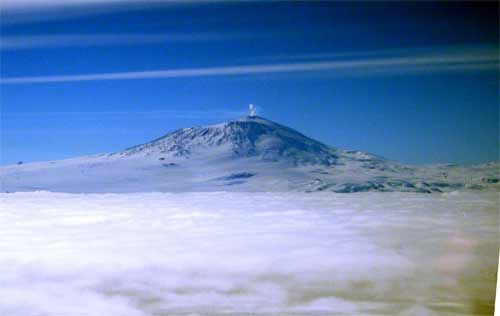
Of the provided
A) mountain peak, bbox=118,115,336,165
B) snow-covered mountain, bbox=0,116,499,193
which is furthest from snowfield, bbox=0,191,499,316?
mountain peak, bbox=118,115,336,165

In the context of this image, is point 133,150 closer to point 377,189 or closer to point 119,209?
point 119,209

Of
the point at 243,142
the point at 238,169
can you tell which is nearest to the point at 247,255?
the point at 238,169

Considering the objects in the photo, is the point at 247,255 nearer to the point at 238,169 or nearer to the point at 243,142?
the point at 238,169

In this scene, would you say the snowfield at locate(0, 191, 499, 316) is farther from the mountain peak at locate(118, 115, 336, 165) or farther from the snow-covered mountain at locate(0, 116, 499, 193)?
the mountain peak at locate(118, 115, 336, 165)

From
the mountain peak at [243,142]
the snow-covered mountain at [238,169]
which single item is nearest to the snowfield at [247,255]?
the snow-covered mountain at [238,169]

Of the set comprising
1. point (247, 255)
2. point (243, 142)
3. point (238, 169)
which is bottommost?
point (247, 255)

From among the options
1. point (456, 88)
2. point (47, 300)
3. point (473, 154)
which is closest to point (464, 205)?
point (473, 154)

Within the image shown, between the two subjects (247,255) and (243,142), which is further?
(243,142)
